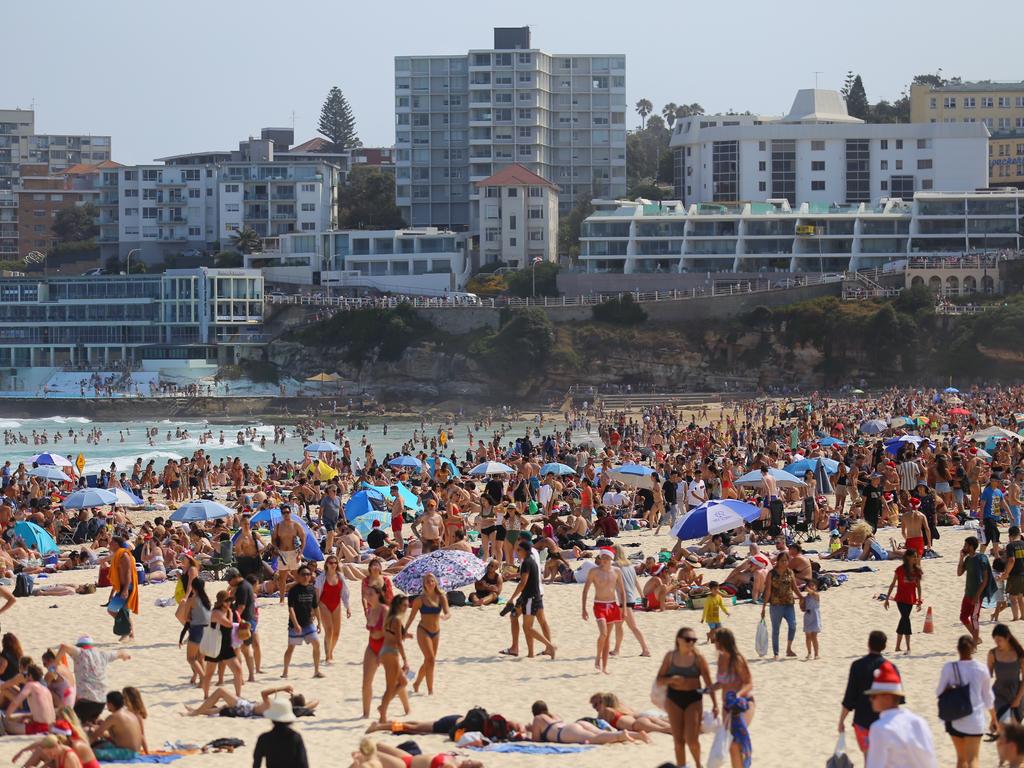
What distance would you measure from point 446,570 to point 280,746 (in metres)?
8.08

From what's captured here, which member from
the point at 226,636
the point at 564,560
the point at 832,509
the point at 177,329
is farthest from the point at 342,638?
the point at 177,329

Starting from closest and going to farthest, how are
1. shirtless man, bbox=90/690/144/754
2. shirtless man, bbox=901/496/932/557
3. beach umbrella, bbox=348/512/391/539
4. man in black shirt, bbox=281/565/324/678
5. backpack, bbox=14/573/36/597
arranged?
shirtless man, bbox=90/690/144/754 < man in black shirt, bbox=281/565/324/678 < shirtless man, bbox=901/496/932/557 < backpack, bbox=14/573/36/597 < beach umbrella, bbox=348/512/391/539

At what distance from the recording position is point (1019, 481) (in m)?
20.1

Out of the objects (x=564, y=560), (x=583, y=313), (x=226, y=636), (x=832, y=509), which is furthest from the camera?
(x=583, y=313)

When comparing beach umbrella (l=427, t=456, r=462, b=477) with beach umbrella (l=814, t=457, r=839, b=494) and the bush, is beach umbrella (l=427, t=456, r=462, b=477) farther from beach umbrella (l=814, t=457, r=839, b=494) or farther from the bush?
the bush

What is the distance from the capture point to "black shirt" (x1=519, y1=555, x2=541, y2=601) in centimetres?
1223

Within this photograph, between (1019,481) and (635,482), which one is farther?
(635,482)

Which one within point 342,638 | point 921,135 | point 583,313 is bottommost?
point 342,638

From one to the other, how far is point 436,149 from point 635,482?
6693 centimetres

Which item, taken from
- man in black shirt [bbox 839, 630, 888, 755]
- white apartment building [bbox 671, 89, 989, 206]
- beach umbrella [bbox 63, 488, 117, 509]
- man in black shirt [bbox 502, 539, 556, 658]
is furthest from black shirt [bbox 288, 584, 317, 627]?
white apartment building [bbox 671, 89, 989, 206]

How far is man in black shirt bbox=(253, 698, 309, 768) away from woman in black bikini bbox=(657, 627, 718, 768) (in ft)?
7.02

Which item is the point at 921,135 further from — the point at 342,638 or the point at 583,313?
the point at 342,638

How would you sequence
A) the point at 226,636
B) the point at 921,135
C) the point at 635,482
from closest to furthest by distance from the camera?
1. the point at 226,636
2. the point at 635,482
3. the point at 921,135

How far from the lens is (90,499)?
2167 cm
